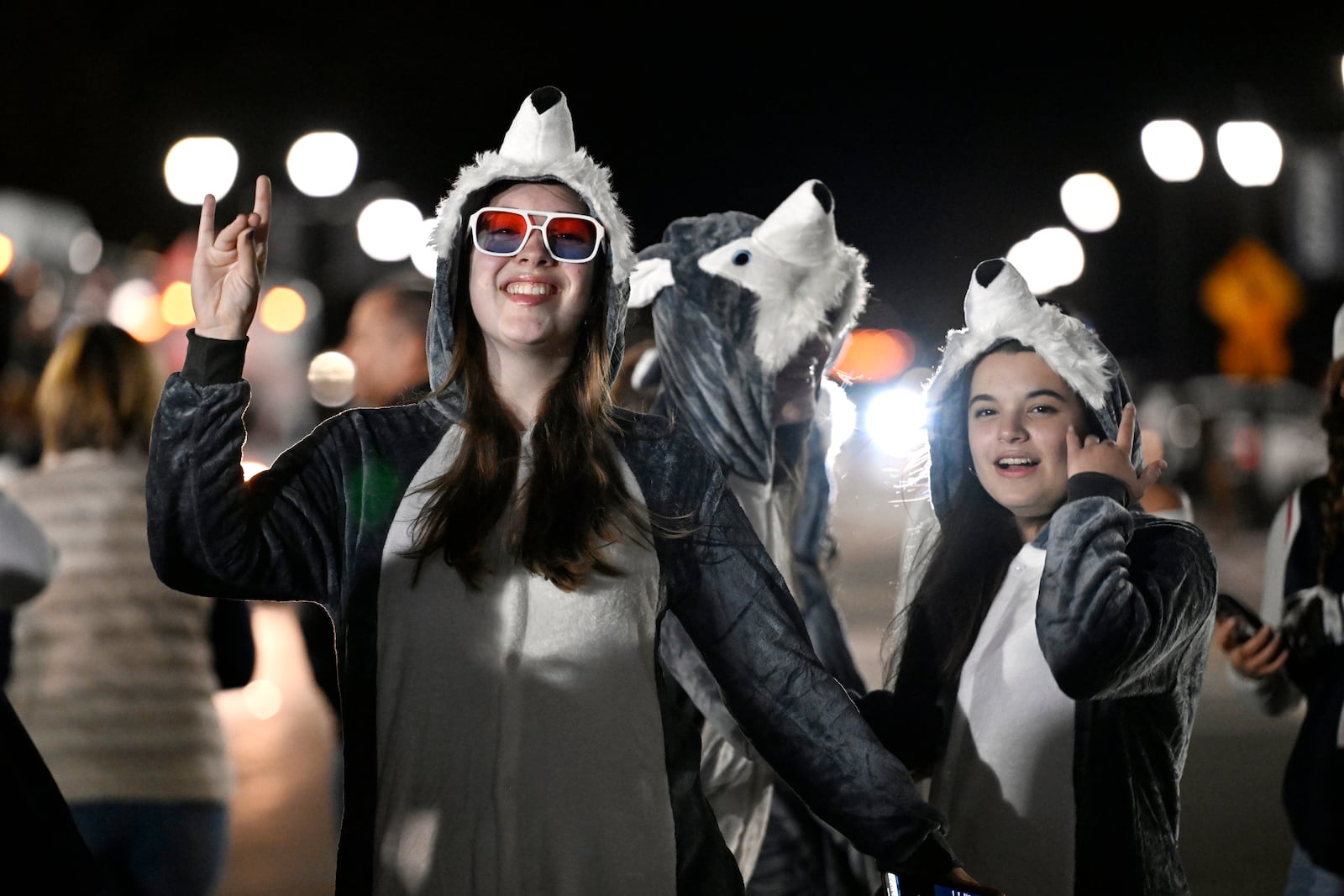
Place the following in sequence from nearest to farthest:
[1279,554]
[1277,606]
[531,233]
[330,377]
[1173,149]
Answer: [531,233] < [1277,606] < [1279,554] < [330,377] < [1173,149]

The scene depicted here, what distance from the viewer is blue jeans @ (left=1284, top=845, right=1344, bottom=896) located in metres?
3.65

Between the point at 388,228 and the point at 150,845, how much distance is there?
37.1ft

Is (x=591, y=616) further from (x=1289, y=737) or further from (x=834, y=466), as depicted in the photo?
(x=1289, y=737)

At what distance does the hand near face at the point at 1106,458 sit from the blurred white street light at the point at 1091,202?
30.1 ft

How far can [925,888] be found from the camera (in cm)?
206

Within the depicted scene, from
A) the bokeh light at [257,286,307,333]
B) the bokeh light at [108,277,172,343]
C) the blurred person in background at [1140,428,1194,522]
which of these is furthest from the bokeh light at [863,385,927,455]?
the bokeh light at [257,286,307,333]

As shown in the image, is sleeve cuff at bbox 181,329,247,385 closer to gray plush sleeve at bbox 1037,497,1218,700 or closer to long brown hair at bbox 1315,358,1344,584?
gray plush sleeve at bbox 1037,497,1218,700

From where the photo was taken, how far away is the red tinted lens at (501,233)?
2.63 meters

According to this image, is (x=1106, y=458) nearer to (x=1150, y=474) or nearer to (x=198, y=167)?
(x=1150, y=474)

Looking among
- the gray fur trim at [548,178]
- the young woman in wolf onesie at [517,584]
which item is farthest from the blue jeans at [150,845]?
the gray fur trim at [548,178]

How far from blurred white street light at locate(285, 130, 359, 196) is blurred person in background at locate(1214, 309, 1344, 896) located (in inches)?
410

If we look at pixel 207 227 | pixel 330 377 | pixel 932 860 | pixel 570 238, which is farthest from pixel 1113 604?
pixel 330 377

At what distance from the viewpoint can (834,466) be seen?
15.7 feet

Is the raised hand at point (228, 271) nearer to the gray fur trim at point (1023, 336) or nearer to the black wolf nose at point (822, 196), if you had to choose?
the gray fur trim at point (1023, 336)
